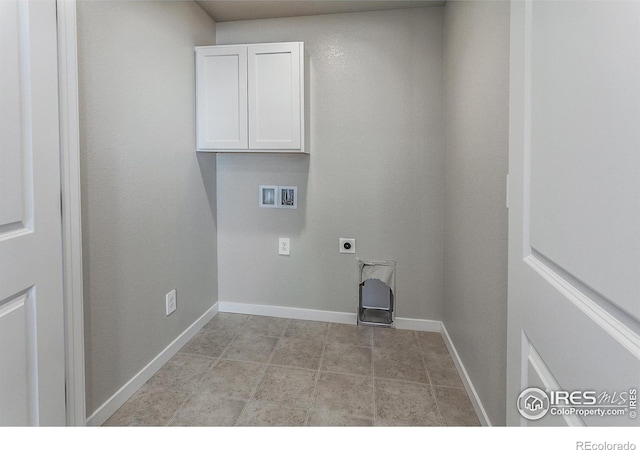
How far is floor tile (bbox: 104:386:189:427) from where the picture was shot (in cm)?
160

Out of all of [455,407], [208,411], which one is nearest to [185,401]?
[208,411]

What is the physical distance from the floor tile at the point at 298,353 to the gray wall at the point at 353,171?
418 millimetres

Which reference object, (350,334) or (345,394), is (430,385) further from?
(350,334)

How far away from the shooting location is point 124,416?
1635mm

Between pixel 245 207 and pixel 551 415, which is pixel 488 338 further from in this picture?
pixel 245 207

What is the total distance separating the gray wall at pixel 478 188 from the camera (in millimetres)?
1380

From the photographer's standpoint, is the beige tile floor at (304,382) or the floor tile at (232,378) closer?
the beige tile floor at (304,382)

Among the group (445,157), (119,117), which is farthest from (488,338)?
(119,117)

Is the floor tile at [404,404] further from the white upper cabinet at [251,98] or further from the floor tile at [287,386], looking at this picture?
the white upper cabinet at [251,98]

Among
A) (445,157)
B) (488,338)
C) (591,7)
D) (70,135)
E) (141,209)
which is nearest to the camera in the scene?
(591,7)

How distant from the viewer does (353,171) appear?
2570mm

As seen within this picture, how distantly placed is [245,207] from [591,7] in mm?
2474

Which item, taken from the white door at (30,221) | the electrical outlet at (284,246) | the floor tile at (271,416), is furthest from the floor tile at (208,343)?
the white door at (30,221)

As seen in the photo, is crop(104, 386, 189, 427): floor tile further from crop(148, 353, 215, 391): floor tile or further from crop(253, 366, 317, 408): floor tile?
crop(253, 366, 317, 408): floor tile
